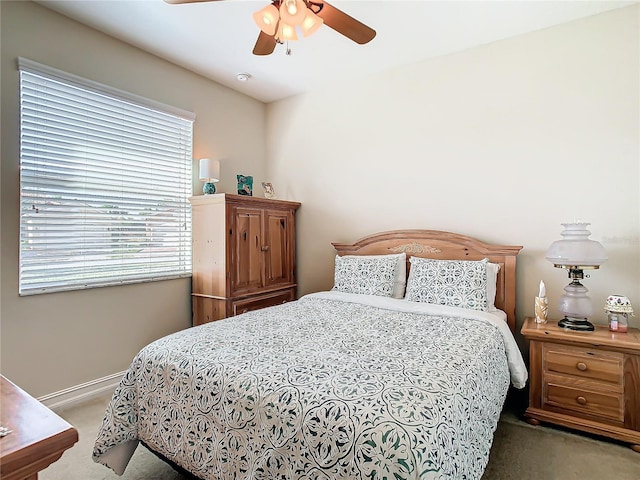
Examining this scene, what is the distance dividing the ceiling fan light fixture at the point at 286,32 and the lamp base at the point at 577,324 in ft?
8.24

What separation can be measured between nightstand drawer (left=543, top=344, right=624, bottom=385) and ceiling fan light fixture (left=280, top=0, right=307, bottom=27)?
2.49 meters

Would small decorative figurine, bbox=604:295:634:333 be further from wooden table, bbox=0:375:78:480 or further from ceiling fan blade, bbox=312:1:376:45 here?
wooden table, bbox=0:375:78:480

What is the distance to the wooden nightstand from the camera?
2.08m

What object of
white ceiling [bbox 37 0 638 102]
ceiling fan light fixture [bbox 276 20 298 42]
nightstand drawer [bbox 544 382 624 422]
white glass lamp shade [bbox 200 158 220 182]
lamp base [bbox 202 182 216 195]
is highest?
white ceiling [bbox 37 0 638 102]

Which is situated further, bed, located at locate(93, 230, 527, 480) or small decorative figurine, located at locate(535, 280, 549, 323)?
small decorative figurine, located at locate(535, 280, 549, 323)

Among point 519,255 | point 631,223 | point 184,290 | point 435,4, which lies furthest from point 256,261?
point 631,223

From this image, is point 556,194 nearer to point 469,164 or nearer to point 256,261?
point 469,164

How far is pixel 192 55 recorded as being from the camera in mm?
3105

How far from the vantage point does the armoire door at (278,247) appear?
3592 mm

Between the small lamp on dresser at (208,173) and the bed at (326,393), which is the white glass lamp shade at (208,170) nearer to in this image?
the small lamp on dresser at (208,173)

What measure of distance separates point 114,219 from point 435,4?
292 cm

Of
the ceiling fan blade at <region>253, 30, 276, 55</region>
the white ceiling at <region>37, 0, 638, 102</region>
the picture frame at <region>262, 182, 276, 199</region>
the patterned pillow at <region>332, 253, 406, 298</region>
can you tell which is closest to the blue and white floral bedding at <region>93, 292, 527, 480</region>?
the patterned pillow at <region>332, 253, 406, 298</region>

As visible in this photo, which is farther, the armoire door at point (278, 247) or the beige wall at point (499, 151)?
the armoire door at point (278, 247)

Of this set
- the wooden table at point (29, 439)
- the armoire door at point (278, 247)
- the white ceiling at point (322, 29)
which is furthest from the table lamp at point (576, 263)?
the wooden table at point (29, 439)
